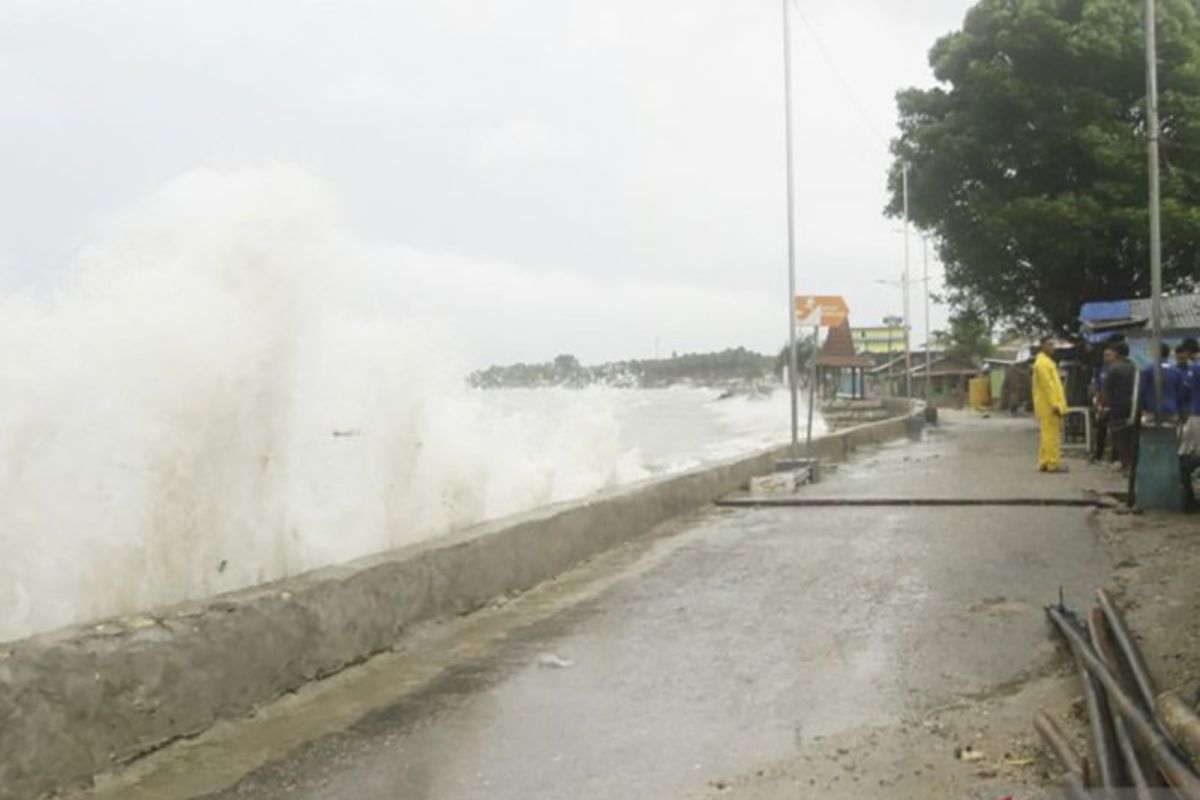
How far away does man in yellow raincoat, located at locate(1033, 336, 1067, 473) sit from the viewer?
1258cm

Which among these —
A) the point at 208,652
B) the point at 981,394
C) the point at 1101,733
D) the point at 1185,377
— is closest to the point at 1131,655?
the point at 1101,733

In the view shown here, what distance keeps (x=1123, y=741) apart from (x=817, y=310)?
9732mm

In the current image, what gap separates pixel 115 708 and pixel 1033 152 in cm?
2410

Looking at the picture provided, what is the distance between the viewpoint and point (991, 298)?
27.9 m

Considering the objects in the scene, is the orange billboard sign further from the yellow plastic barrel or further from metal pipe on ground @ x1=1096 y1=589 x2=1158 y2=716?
the yellow plastic barrel

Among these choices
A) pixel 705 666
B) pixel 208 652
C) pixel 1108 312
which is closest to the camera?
pixel 208 652

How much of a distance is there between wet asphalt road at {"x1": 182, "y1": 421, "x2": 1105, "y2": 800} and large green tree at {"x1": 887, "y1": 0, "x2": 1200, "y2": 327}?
16.0m

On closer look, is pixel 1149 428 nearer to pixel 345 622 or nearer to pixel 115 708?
pixel 345 622

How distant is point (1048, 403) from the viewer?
12586 millimetres

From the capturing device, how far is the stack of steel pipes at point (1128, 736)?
9.42ft

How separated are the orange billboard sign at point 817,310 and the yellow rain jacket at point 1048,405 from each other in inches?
96.4

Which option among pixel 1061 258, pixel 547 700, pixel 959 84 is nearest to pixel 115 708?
pixel 547 700

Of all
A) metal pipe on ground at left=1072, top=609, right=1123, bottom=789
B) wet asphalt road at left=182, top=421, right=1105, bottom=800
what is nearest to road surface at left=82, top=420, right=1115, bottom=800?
wet asphalt road at left=182, top=421, right=1105, bottom=800

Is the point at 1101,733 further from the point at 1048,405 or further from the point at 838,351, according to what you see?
the point at 838,351
